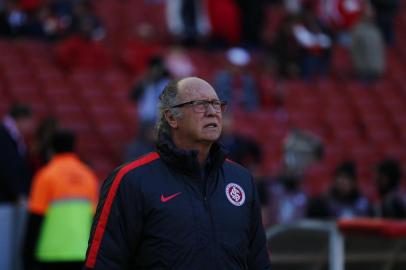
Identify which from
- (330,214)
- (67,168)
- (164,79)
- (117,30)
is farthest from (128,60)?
(67,168)

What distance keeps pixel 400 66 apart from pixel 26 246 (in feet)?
38.7

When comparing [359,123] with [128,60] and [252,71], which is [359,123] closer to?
[252,71]

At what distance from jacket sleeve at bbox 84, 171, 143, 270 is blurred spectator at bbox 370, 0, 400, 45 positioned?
15.1 m

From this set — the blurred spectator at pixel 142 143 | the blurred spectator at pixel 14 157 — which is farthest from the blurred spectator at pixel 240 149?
the blurred spectator at pixel 14 157

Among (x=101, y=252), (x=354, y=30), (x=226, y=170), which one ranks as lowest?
(x=101, y=252)

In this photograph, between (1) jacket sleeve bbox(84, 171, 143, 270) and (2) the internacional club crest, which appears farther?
(2) the internacional club crest

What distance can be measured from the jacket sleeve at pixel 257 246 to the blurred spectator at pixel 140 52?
34.3ft

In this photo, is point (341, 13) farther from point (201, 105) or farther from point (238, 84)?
point (201, 105)

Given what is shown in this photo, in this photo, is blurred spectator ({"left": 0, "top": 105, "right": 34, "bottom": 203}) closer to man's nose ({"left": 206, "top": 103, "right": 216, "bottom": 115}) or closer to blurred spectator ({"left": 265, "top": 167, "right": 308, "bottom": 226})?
blurred spectator ({"left": 265, "top": 167, "right": 308, "bottom": 226})

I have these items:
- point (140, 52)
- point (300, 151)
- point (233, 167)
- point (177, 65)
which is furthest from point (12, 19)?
point (233, 167)

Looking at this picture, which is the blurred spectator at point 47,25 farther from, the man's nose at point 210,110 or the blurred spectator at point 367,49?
the man's nose at point 210,110

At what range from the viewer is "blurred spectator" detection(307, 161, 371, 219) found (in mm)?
9102

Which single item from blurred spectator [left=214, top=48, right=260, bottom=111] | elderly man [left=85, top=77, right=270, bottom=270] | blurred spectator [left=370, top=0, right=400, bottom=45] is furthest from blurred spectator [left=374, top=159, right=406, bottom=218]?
blurred spectator [left=370, top=0, right=400, bottom=45]

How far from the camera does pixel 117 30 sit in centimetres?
1723
